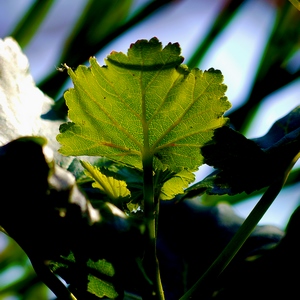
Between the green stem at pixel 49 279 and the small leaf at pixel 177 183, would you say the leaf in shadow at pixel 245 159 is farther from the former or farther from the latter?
the green stem at pixel 49 279

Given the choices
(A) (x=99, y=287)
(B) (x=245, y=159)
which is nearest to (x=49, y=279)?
(A) (x=99, y=287)

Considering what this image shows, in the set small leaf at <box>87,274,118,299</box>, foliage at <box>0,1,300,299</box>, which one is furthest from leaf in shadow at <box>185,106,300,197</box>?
small leaf at <box>87,274,118,299</box>

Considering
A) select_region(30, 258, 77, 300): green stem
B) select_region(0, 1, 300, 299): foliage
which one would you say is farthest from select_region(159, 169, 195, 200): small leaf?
select_region(30, 258, 77, 300): green stem

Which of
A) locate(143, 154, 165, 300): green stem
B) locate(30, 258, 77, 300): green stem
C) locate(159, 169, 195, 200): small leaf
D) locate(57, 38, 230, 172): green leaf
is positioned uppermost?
locate(57, 38, 230, 172): green leaf

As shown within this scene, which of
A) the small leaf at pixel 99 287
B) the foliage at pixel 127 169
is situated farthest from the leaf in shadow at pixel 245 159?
the small leaf at pixel 99 287

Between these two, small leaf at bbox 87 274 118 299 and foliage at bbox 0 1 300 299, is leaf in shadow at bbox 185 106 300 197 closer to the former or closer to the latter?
foliage at bbox 0 1 300 299

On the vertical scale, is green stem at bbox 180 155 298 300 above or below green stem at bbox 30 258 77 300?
above

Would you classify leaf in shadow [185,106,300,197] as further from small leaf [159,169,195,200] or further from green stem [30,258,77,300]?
green stem [30,258,77,300]
